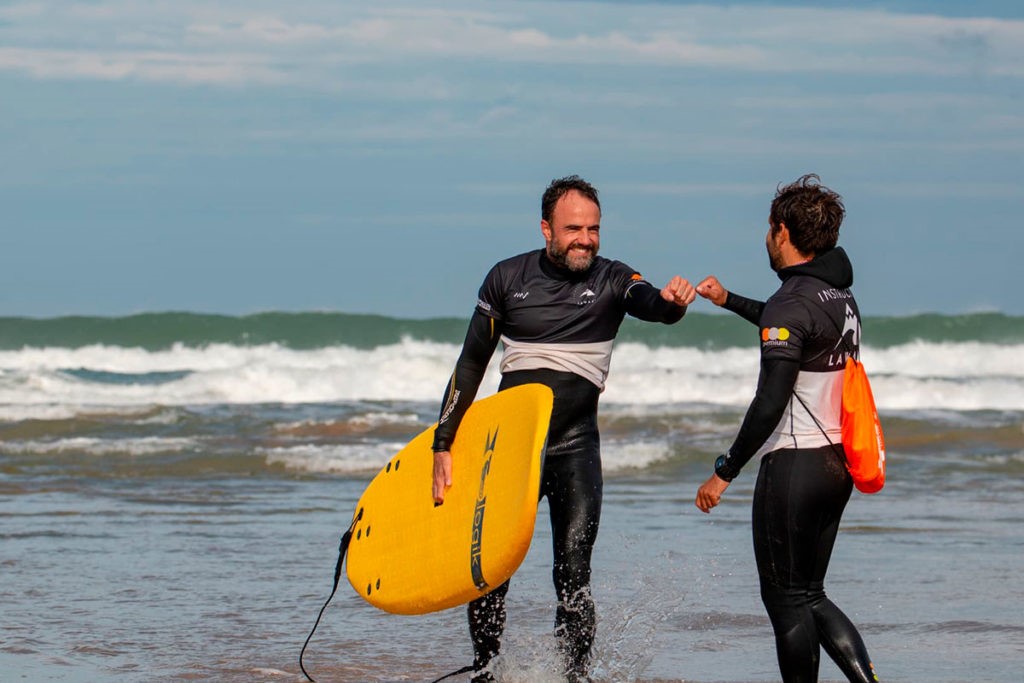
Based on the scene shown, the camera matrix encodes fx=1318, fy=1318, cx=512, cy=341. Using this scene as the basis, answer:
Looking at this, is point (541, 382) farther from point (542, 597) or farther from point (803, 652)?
point (542, 597)

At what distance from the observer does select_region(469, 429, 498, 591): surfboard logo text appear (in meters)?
4.30

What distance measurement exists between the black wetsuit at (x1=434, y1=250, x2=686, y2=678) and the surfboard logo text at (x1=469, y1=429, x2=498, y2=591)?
20 cm

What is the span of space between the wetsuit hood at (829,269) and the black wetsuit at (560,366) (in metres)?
0.66

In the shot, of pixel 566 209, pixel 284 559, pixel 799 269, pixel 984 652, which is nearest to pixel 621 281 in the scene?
pixel 566 209

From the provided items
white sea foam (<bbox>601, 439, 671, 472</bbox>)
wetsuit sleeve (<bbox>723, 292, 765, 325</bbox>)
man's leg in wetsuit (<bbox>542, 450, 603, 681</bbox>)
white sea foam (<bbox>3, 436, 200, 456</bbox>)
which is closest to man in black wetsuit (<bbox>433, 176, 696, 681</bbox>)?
man's leg in wetsuit (<bbox>542, 450, 603, 681</bbox>)

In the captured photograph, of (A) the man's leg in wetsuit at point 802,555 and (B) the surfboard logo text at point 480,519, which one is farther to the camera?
(B) the surfboard logo text at point 480,519

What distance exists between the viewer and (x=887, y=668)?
5.31m

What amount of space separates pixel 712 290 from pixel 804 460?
572 mm

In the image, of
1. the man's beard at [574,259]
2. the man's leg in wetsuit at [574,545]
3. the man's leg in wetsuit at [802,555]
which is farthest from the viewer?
the man's beard at [574,259]

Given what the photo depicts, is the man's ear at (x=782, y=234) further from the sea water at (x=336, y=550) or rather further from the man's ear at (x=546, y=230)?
the sea water at (x=336, y=550)

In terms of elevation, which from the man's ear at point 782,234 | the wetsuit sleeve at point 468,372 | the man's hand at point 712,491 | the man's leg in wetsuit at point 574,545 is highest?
the man's ear at point 782,234

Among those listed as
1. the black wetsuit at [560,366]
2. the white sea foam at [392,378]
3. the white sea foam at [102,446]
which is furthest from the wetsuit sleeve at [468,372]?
the white sea foam at [392,378]

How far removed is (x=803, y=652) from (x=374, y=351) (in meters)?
32.0

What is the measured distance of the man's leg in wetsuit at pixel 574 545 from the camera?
438cm
